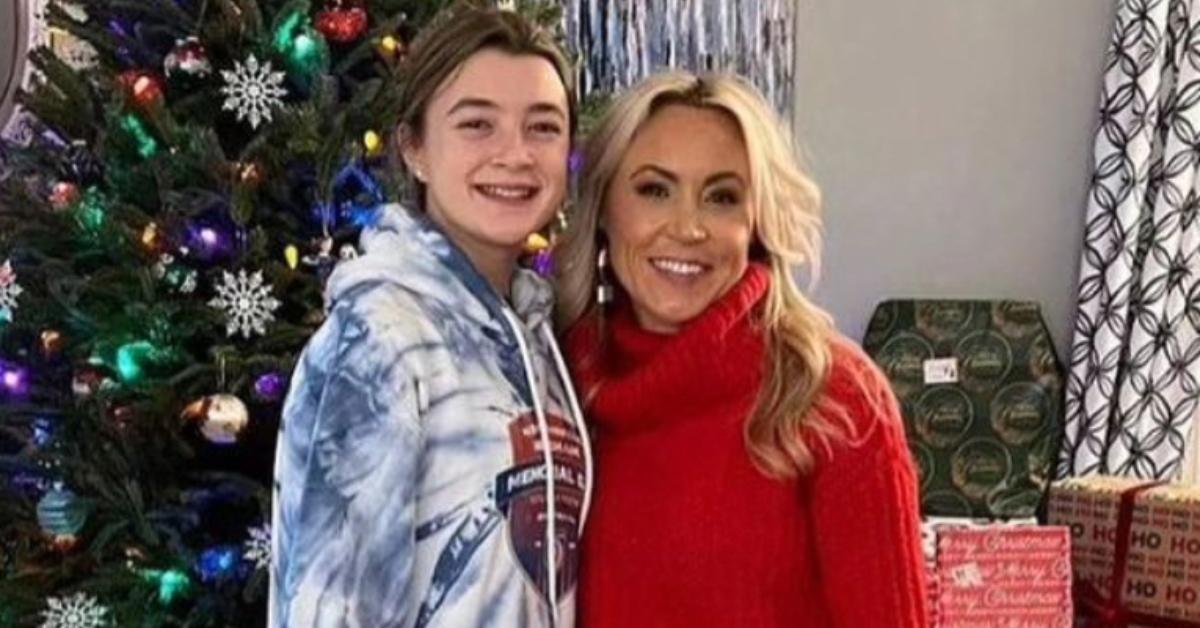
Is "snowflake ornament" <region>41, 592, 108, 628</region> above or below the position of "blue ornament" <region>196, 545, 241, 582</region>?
below

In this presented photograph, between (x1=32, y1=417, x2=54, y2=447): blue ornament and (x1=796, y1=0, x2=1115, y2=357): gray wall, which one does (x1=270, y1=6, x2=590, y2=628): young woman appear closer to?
(x1=32, y1=417, x2=54, y2=447): blue ornament

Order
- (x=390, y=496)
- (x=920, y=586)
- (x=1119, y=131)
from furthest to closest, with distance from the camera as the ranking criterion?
(x=1119, y=131) → (x=920, y=586) → (x=390, y=496)

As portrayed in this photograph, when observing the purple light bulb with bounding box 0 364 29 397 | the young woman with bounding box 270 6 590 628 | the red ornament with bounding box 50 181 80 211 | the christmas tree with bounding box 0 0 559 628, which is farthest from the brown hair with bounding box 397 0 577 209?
the purple light bulb with bounding box 0 364 29 397

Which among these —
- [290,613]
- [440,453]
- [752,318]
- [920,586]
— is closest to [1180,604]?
[920,586]

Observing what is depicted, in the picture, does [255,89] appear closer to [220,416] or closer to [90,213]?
[90,213]

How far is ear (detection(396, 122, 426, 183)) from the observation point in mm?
1539

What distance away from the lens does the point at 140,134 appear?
6.73ft

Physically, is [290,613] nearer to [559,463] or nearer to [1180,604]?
[559,463]

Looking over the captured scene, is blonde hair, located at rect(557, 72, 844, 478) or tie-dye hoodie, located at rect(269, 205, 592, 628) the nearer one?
tie-dye hoodie, located at rect(269, 205, 592, 628)

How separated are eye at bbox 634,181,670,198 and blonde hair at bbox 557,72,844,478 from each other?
4cm

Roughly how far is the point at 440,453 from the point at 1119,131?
2742 millimetres

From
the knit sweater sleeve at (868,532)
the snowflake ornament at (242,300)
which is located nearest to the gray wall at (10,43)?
the snowflake ornament at (242,300)

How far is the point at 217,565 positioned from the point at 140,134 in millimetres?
680

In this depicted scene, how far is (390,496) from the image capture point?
130 centimetres
